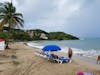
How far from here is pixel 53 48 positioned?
1962 cm

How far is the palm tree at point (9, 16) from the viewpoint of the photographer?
35.0 meters

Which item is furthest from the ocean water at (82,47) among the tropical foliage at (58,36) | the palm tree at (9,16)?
the tropical foliage at (58,36)

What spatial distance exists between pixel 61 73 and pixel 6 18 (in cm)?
2341

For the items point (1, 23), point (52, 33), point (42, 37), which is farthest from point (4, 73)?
point (52, 33)

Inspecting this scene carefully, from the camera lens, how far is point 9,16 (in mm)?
35219

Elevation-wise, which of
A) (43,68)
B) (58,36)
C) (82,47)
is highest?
(58,36)

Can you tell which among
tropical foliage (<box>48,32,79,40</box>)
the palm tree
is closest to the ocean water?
the palm tree

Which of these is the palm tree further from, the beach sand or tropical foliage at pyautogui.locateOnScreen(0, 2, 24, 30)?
the beach sand

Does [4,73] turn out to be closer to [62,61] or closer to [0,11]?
[62,61]

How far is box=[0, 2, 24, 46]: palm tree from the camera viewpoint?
35000mm

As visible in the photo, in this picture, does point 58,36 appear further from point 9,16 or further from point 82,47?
point 9,16

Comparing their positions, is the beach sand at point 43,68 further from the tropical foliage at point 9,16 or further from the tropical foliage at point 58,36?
the tropical foliage at point 58,36

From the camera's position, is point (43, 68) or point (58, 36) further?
point (58, 36)

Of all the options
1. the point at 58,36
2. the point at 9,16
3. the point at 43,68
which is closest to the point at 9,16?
the point at 9,16
